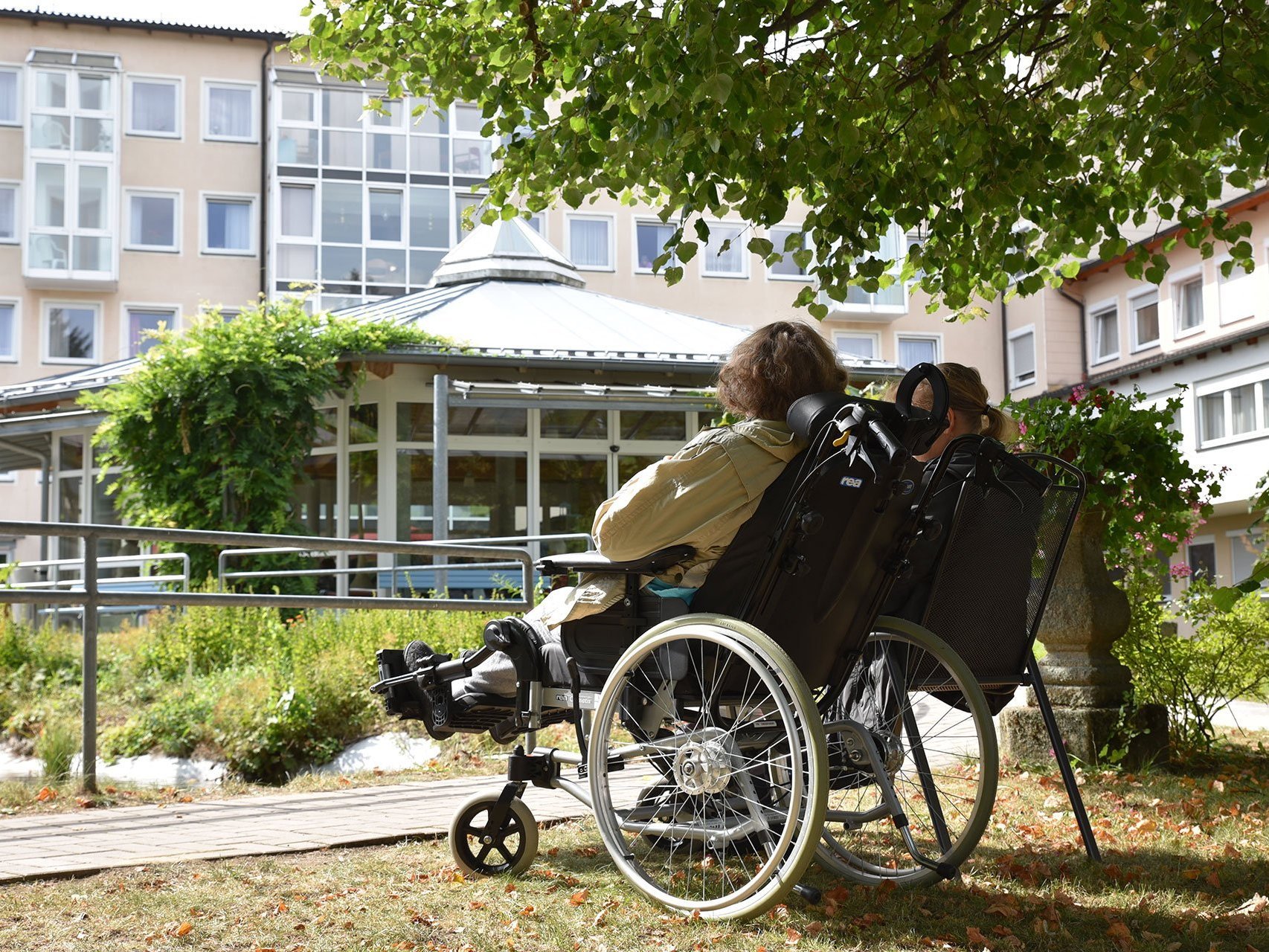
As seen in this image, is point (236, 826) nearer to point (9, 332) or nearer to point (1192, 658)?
point (1192, 658)

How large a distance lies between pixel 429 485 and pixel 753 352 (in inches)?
562

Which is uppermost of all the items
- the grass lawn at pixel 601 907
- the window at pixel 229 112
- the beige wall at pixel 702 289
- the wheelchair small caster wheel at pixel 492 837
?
the window at pixel 229 112

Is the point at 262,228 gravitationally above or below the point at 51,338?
above

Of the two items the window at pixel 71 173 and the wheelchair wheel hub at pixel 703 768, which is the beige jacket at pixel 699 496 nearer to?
the wheelchair wheel hub at pixel 703 768

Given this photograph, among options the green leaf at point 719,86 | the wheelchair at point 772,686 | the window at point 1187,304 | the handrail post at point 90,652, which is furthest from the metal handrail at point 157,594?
the window at point 1187,304

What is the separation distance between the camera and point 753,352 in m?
3.54

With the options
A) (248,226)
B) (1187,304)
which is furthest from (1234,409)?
(248,226)

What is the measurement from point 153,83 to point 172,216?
3.28 m

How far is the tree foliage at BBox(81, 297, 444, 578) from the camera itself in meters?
15.8

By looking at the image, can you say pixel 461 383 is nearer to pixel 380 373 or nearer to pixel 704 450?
pixel 380 373

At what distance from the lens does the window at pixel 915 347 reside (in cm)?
3319

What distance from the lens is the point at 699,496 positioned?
10.6 feet

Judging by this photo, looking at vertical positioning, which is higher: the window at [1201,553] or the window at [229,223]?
the window at [229,223]

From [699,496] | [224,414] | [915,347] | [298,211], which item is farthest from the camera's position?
[915,347]
